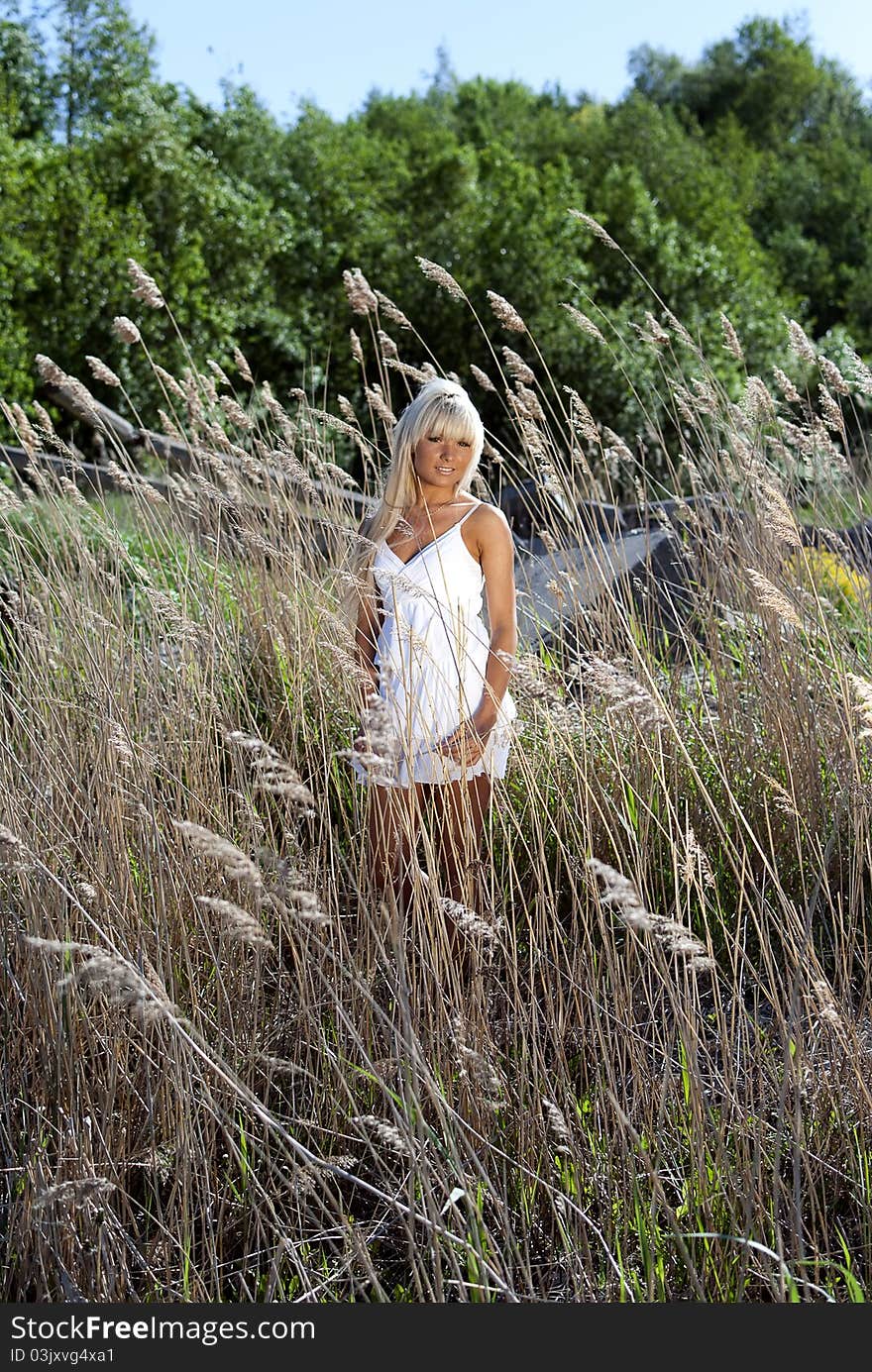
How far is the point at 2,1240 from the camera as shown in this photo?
1701 millimetres

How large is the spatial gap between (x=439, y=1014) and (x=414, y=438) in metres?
1.12

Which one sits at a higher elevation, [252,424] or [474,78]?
[474,78]

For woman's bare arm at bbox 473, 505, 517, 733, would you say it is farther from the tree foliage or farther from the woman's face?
the tree foliage

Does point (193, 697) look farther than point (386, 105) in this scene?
No

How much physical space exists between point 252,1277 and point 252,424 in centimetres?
215

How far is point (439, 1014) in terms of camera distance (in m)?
1.77

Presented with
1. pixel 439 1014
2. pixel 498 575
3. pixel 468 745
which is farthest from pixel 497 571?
pixel 439 1014

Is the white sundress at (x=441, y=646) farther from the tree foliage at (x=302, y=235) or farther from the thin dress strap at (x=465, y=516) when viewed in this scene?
the tree foliage at (x=302, y=235)

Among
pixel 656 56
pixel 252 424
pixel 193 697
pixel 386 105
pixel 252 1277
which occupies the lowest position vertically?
pixel 252 1277

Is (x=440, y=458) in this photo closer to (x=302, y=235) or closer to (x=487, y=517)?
(x=487, y=517)

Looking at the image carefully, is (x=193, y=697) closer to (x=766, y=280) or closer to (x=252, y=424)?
(x=252, y=424)

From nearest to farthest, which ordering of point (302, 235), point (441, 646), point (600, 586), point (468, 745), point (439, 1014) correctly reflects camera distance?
1. point (439, 1014)
2. point (468, 745)
3. point (441, 646)
4. point (600, 586)
5. point (302, 235)

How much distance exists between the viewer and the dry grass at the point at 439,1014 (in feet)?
4.82

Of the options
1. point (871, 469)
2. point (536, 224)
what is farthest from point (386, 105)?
point (871, 469)
